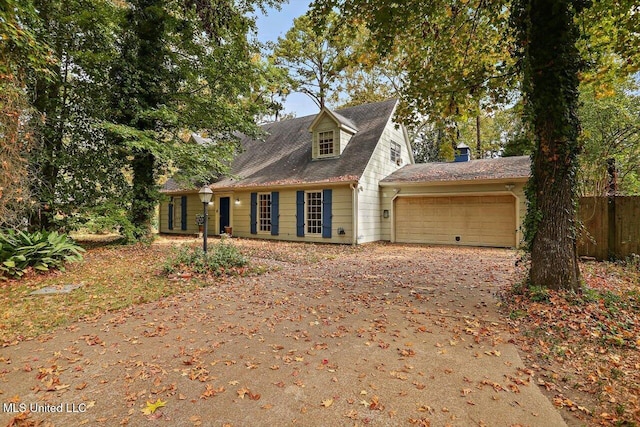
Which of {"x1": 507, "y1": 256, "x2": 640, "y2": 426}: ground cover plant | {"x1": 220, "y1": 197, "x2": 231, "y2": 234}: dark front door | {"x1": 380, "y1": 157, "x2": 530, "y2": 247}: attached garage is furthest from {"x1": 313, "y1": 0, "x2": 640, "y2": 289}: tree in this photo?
{"x1": 220, "y1": 197, "x2": 231, "y2": 234}: dark front door

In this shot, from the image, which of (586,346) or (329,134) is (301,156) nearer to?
(329,134)

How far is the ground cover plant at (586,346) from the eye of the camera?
227 cm

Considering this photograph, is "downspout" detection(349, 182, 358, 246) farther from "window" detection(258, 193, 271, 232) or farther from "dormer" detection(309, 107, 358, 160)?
"window" detection(258, 193, 271, 232)

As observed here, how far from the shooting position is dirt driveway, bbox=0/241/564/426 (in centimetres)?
221

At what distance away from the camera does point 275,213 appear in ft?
43.3

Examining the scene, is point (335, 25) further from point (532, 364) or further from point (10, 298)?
point (10, 298)

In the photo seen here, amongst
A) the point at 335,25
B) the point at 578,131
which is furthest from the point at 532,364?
the point at 335,25

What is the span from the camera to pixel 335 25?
5906mm

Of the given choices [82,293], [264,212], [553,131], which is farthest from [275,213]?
[553,131]

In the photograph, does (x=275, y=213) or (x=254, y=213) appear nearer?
(x=275, y=213)

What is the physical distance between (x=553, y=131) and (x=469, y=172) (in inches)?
296

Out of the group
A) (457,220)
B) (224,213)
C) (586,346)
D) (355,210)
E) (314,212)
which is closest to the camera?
(586,346)

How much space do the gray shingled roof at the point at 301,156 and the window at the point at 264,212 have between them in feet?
2.40

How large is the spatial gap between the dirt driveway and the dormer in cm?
907
